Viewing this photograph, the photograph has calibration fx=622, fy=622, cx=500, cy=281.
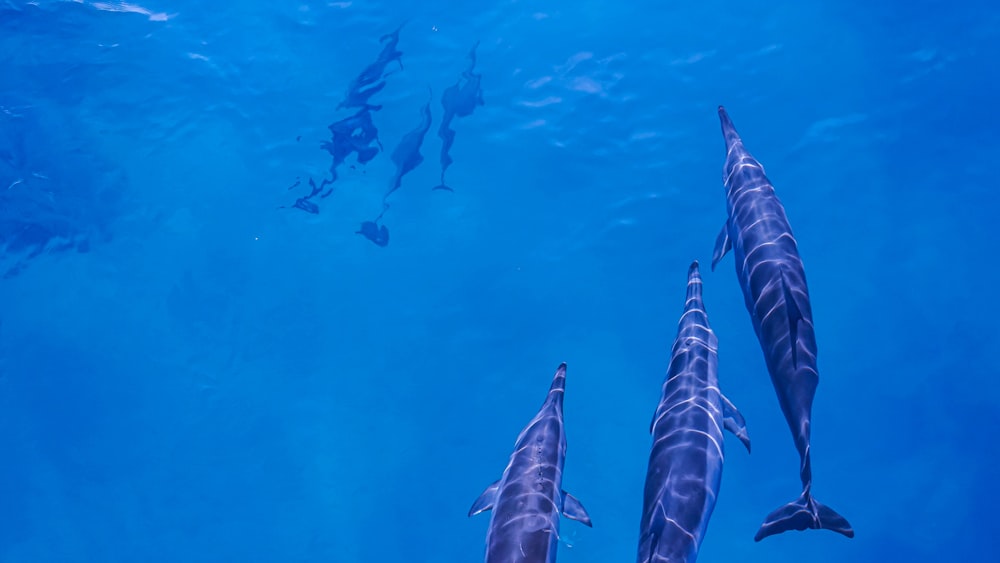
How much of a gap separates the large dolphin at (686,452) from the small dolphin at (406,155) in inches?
271

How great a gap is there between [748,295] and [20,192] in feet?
48.5

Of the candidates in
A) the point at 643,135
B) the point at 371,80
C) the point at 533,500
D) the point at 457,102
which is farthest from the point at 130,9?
the point at 533,500

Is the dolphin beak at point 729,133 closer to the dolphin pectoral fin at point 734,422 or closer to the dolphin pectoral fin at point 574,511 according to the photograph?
the dolphin pectoral fin at point 734,422

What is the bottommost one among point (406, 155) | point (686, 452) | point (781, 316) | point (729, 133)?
point (686, 452)

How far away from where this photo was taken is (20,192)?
44.0ft

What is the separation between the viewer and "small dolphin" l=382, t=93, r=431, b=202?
481 inches

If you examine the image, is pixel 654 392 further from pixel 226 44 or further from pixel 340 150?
pixel 226 44

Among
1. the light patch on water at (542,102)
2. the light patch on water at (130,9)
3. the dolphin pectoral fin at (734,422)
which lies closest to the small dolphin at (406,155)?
the light patch on water at (542,102)

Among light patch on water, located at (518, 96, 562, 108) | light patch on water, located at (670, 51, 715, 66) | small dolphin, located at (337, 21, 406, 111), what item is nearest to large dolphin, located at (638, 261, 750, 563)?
light patch on water, located at (518, 96, 562, 108)

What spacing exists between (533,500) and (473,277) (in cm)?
613

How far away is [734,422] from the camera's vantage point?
6789 millimetres

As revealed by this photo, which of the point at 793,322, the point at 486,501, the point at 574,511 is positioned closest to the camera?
the point at 793,322

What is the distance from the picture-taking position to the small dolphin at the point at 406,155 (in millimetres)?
12227

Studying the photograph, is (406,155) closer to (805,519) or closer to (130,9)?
(130,9)
